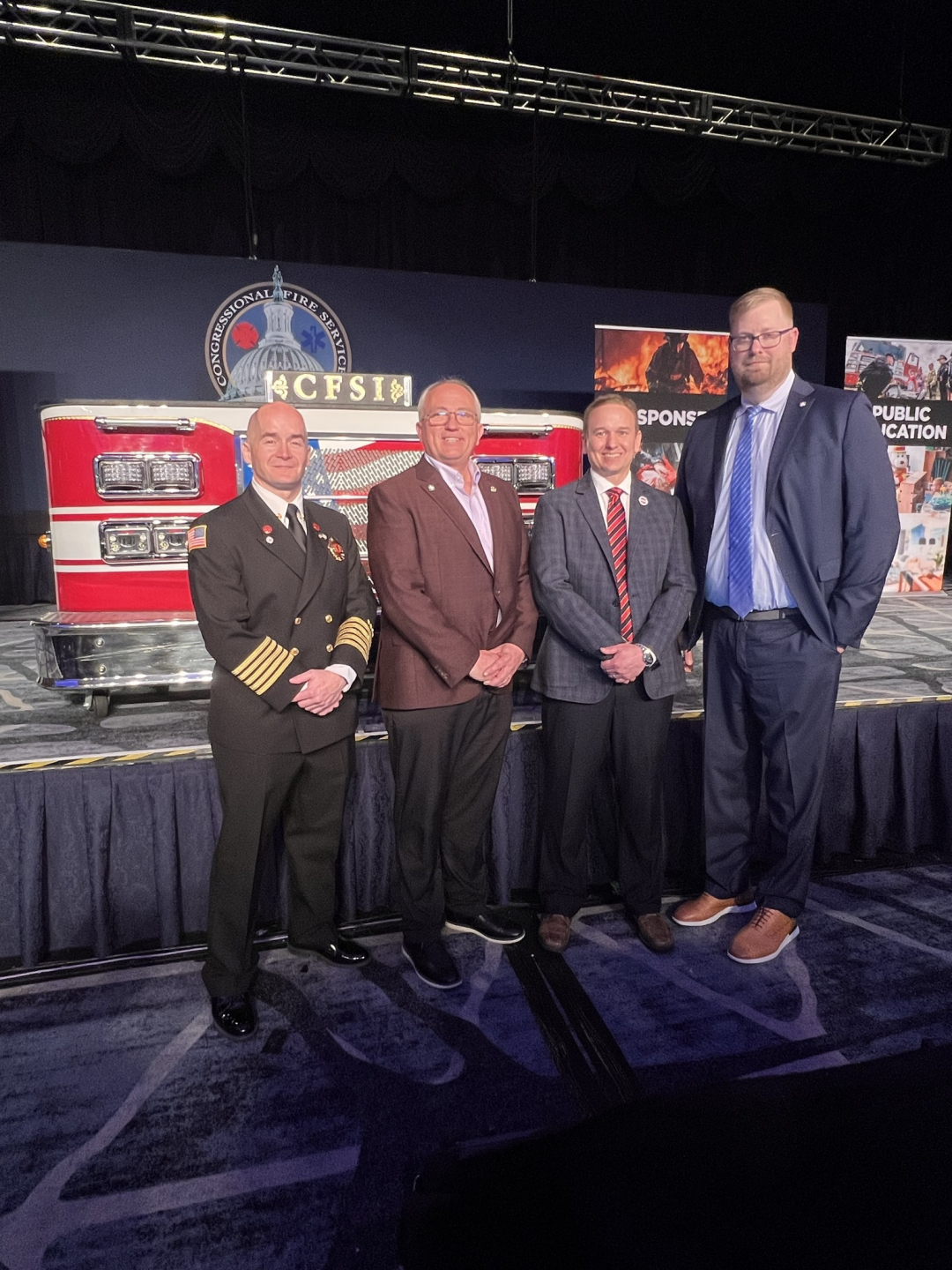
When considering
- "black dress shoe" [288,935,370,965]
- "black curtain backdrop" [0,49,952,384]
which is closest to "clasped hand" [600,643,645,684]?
"black dress shoe" [288,935,370,965]

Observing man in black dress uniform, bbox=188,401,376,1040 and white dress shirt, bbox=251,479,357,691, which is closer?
man in black dress uniform, bbox=188,401,376,1040

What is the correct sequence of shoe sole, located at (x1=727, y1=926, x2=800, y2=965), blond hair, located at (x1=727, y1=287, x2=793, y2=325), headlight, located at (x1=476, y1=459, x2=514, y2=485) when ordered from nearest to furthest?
blond hair, located at (x1=727, y1=287, x2=793, y2=325)
shoe sole, located at (x1=727, y1=926, x2=800, y2=965)
headlight, located at (x1=476, y1=459, x2=514, y2=485)

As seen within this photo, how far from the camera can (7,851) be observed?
246 cm

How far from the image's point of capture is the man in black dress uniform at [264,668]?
1.97m

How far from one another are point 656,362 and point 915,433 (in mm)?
2873

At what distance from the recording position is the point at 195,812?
8.46ft

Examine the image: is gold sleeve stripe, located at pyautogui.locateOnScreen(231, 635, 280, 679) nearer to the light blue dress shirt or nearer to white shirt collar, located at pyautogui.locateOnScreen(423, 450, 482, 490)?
white shirt collar, located at pyautogui.locateOnScreen(423, 450, 482, 490)

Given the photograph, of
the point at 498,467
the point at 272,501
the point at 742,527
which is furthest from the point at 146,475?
the point at 742,527

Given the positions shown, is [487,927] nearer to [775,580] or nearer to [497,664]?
[497,664]

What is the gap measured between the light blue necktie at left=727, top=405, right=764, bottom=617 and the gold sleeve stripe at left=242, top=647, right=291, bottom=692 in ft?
4.68

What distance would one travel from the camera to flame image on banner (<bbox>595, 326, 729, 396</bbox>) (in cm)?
727

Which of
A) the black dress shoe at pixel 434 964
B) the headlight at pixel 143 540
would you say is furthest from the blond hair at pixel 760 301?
the headlight at pixel 143 540

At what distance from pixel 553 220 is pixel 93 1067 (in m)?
8.69

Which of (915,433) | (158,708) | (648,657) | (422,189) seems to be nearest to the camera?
(648,657)
